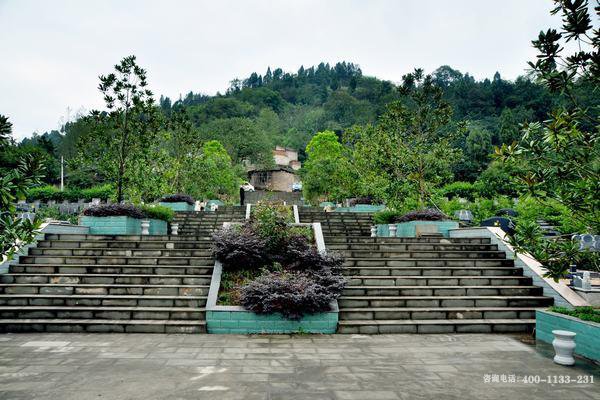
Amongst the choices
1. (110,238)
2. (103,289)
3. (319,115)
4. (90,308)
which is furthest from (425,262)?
(319,115)

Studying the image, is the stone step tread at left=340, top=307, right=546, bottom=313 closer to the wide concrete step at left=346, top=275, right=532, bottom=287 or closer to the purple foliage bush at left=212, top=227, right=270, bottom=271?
the wide concrete step at left=346, top=275, right=532, bottom=287

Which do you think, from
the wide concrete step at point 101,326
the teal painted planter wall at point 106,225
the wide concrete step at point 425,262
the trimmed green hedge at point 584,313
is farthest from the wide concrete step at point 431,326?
the teal painted planter wall at point 106,225

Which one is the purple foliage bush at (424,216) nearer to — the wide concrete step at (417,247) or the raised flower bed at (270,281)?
the wide concrete step at (417,247)

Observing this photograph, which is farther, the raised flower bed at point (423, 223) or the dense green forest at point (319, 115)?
the dense green forest at point (319, 115)

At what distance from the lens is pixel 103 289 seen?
8.16 metres

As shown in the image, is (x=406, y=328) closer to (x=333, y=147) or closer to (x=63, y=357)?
(x=63, y=357)

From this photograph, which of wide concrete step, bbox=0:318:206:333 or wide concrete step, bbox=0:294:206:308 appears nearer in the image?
wide concrete step, bbox=0:318:206:333

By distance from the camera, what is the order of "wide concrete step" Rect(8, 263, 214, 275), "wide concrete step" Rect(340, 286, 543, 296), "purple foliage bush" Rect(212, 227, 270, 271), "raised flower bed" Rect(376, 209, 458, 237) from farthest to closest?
"raised flower bed" Rect(376, 209, 458, 237) → "wide concrete step" Rect(8, 263, 214, 275) → "purple foliage bush" Rect(212, 227, 270, 271) → "wide concrete step" Rect(340, 286, 543, 296)

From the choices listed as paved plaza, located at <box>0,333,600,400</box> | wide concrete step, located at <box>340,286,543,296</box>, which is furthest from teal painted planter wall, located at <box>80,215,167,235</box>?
wide concrete step, located at <box>340,286,543,296</box>

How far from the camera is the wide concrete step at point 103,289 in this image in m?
8.06

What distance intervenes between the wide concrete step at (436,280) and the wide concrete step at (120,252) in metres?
3.73

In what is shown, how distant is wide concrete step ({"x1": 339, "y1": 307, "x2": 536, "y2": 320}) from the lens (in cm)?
762

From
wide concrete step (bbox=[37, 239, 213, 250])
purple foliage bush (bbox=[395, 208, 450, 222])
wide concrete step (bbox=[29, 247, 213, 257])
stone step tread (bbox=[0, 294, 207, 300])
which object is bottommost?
stone step tread (bbox=[0, 294, 207, 300])

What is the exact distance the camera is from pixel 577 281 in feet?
26.0
